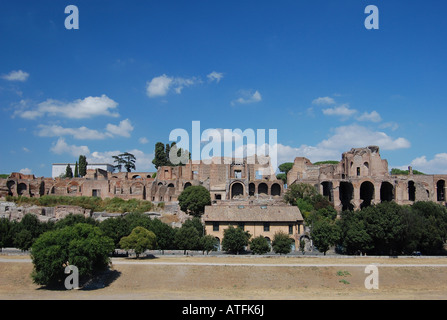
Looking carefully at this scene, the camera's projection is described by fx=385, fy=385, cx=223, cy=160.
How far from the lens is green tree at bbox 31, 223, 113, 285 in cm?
3016

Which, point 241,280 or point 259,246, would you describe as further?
point 259,246

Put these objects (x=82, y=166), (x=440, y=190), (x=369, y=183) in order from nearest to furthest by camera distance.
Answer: (x=369, y=183)
(x=440, y=190)
(x=82, y=166)

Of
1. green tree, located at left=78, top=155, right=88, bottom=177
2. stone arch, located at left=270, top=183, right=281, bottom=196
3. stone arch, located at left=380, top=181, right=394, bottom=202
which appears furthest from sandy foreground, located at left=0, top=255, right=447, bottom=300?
green tree, located at left=78, top=155, right=88, bottom=177

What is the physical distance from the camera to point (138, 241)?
1459 inches

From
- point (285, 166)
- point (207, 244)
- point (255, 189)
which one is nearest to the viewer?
point (207, 244)

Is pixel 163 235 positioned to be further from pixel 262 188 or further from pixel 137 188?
pixel 262 188

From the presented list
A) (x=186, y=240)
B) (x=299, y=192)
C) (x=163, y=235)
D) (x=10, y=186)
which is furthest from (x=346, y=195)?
(x=10, y=186)

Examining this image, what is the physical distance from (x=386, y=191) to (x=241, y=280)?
4080cm

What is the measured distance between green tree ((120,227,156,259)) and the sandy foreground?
1.19 metres

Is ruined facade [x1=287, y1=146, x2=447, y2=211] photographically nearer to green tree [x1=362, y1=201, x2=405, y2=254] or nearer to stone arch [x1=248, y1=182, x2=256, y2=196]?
stone arch [x1=248, y1=182, x2=256, y2=196]
